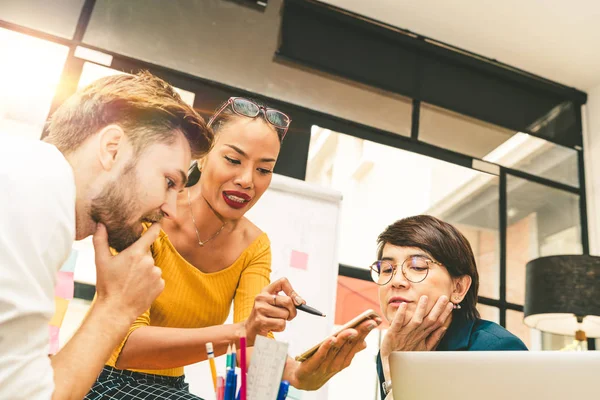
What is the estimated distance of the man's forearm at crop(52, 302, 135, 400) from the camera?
2.50 ft

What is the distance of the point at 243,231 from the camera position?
5.15ft

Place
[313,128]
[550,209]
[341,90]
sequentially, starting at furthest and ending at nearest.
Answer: [550,209], [341,90], [313,128]

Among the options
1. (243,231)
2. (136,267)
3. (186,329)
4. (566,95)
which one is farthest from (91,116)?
(566,95)

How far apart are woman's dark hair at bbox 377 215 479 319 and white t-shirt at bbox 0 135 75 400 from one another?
940 mm

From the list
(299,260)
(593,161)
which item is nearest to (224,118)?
(299,260)

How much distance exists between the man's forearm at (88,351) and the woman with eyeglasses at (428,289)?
649 mm

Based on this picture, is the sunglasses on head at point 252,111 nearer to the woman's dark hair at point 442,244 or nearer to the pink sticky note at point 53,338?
the woman's dark hair at point 442,244

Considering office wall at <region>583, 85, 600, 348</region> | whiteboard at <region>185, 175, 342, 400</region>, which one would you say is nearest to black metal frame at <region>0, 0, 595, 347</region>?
office wall at <region>583, 85, 600, 348</region>

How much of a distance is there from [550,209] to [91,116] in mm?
2519

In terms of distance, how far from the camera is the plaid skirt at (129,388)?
105 centimetres

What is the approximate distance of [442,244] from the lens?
1470mm

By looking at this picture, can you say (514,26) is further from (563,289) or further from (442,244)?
(442,244)

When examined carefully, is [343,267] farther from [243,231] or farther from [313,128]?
[243,231]

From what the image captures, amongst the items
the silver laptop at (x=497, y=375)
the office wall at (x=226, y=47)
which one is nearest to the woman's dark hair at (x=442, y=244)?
the silver laptop at (x=497, y=375)
